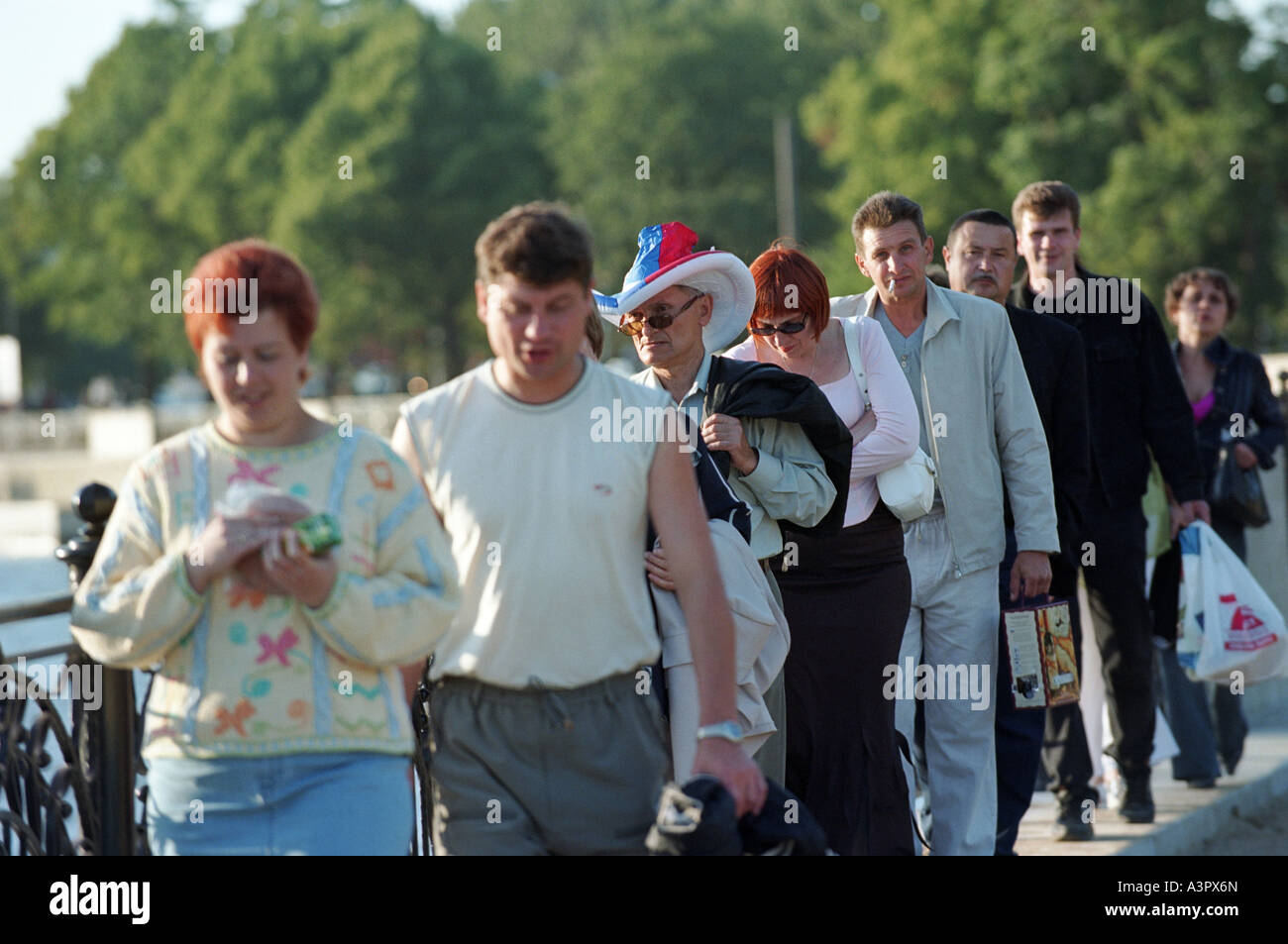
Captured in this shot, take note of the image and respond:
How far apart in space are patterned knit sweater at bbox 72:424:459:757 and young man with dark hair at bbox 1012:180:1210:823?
14.2 ft

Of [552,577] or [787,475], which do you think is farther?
[787,475]

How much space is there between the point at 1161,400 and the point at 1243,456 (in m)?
1.37

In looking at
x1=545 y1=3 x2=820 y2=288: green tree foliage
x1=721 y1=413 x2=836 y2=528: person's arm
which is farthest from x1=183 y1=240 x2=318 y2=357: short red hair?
x1=545 y1=3 x2=820 y2=288: green tree foliage

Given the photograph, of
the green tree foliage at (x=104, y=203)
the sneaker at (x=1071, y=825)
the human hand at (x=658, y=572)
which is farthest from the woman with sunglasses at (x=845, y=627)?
the green tree foliage at (x=104, y=203)

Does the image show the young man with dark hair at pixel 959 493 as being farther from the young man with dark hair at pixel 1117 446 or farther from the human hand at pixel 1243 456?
the human hand at pixel 1243 456

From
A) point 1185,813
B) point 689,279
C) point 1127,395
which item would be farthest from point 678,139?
point 689,279

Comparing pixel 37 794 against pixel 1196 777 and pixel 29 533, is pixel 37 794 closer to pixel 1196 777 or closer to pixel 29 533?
pixel 1196 777

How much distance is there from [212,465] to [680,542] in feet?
3.12

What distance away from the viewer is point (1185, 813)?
24.7 ft

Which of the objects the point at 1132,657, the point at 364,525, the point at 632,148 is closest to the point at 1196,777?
the point at 1132,657

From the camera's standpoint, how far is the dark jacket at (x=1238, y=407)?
8617mm

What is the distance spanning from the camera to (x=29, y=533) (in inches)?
1494

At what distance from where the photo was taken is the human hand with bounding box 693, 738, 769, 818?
374 centimetres

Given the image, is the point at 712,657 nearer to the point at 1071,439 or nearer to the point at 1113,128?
the point at 1071,439
